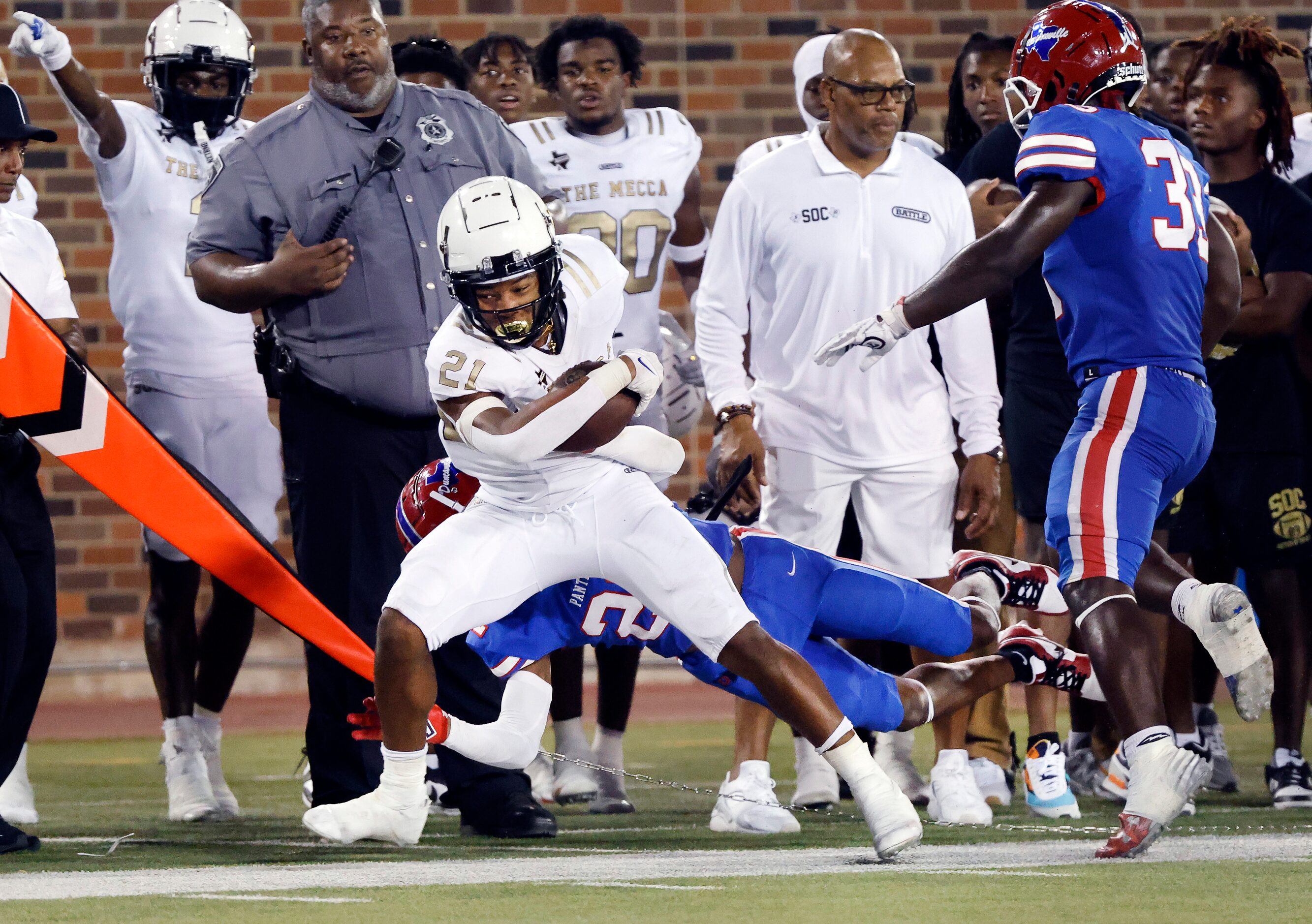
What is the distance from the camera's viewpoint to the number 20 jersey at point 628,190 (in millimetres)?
6430

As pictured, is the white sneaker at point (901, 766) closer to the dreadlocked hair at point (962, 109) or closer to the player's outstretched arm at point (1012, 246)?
the player's outstretched arm at point (1012, 246)

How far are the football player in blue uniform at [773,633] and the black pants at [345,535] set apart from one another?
448 mm

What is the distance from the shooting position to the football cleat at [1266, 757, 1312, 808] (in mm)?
5488

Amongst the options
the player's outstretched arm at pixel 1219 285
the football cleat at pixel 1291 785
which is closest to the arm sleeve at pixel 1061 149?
the player's outstretched arm at pixel 1219 285

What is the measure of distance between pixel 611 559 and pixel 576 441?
0.28m

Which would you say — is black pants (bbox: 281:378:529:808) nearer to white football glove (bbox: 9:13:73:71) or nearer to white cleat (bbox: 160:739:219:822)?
white cleat (bbox: 160:739:219:822)

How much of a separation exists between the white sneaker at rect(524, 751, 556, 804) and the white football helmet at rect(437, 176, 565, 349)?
207 cm

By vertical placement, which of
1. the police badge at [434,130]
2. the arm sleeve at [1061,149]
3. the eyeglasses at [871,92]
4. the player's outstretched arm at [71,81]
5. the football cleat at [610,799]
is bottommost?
the football cleat at [610,799]

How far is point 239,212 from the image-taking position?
210 inches

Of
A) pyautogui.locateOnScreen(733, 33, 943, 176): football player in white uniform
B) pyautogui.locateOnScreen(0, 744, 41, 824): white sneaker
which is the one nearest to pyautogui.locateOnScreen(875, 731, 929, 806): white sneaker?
pyautogui.locateOnScreen(733, 33, 943, 176): football player in white uniform

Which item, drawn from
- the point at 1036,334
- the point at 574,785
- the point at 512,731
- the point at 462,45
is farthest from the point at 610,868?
the point at 462,45

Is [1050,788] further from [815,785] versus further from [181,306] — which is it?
[181,306]

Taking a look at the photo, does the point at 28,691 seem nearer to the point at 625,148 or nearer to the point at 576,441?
the point at 576,441

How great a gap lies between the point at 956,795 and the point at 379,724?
1618 mm
